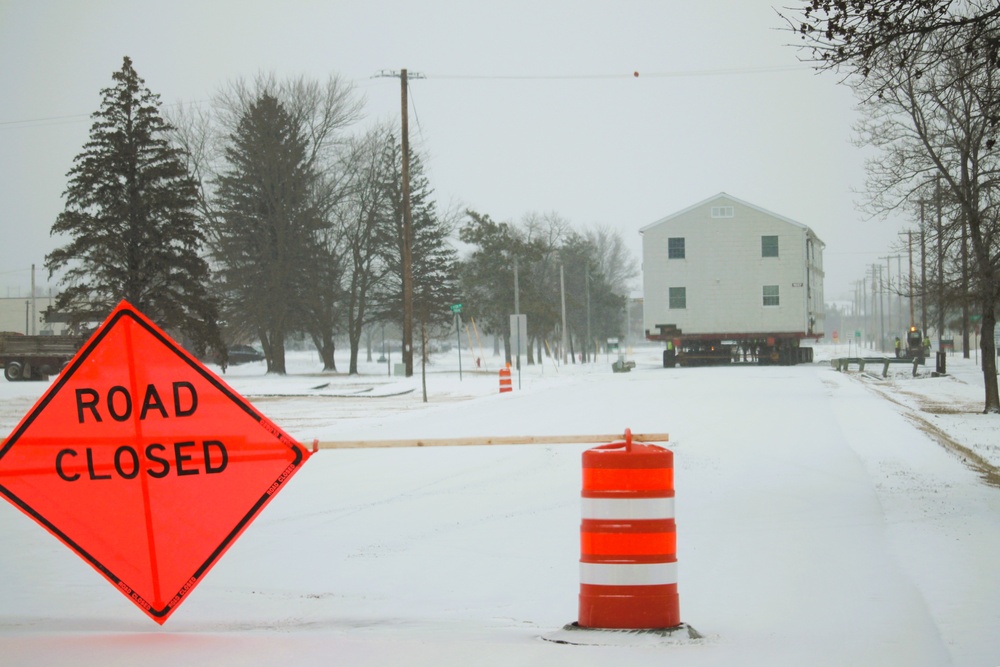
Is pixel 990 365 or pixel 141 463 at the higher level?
pixel 141 463

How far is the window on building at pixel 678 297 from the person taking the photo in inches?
2290

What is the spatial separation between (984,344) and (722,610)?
2233cm

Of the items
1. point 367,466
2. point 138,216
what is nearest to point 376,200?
point 138,216

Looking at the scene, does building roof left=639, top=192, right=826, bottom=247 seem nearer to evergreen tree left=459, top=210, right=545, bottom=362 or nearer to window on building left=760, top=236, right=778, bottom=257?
window on building left=760, top=236, right=778, bottom=257

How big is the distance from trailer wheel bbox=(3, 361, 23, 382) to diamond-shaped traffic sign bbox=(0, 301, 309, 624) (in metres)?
50.0

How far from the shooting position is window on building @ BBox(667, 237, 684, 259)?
5894cm

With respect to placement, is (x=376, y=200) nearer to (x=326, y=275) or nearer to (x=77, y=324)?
(x=326, y=275)

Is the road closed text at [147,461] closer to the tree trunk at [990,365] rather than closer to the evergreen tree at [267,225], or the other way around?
the tree trunk at [990,365]

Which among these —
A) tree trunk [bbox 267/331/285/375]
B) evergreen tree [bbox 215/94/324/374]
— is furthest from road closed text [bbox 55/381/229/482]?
tree trunk [bbox 267/331/285/375]

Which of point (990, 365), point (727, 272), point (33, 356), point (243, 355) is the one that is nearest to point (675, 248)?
point (727, 272)

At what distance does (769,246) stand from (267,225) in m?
27.7

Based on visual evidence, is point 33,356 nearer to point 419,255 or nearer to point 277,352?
point 277,352

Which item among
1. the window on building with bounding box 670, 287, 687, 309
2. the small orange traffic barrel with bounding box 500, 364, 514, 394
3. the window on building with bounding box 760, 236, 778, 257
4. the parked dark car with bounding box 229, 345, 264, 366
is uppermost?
the window on building with bounding box 760, 236, 778, 257

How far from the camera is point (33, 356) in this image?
171ft
